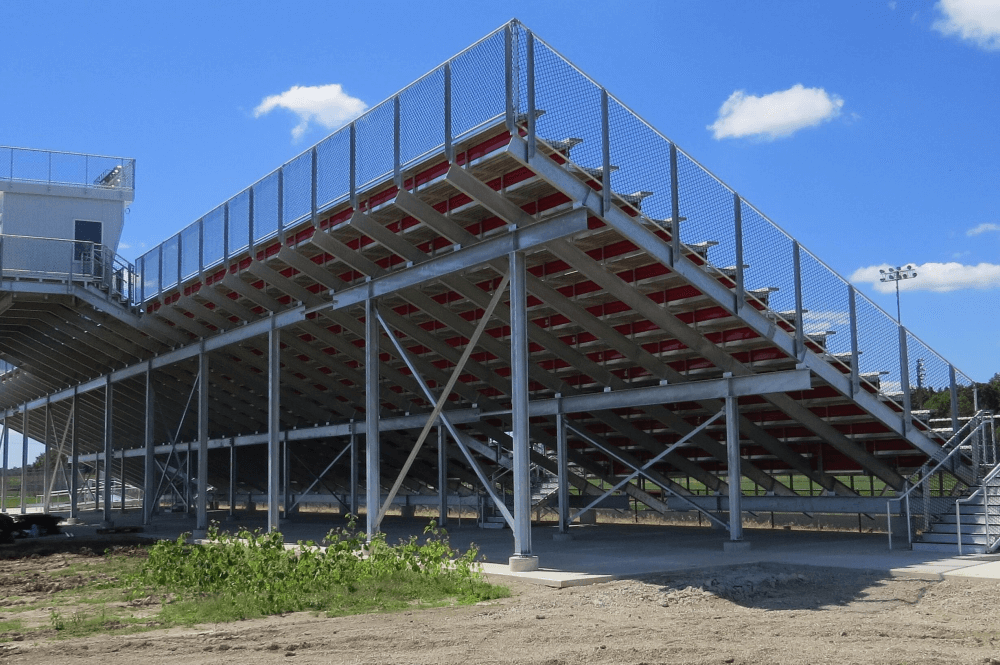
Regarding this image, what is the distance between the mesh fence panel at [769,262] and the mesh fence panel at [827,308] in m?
0.30

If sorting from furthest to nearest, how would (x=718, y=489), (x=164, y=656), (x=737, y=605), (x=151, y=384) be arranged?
1. (x=151, y=384)
2. (x=718, y=489)
3. (x=737, y=605)
4. (x=164, y=656)

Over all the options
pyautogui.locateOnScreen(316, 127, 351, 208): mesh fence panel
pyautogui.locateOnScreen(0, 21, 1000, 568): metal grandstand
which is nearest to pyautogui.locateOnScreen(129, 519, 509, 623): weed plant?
pyautogui.locateOnScreen(0, 21, 1000, 568): metal grandstand

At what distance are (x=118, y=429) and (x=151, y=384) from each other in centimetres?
1594

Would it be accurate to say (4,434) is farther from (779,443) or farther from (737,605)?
(737,605)

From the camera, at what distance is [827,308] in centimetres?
1730

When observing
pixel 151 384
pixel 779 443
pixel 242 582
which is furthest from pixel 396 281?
pixel 151 384

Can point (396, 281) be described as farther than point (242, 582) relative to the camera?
Yes

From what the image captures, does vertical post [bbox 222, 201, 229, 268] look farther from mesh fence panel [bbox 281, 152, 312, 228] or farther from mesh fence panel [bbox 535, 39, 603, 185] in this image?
mesh fence panel [bbox 535, 39, 603, 185]

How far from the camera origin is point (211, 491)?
48.2 meters

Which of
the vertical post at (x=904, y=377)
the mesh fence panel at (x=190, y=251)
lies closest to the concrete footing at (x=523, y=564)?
the vertical post at (x=904, y=377)

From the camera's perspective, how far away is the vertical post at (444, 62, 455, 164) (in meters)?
15.1

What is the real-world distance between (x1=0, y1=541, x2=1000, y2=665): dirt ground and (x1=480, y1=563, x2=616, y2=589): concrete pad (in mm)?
194

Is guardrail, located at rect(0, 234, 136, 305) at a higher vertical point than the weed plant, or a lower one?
higher

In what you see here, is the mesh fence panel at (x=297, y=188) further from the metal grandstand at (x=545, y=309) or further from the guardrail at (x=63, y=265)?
the guardrail at (x=63, y=265)
